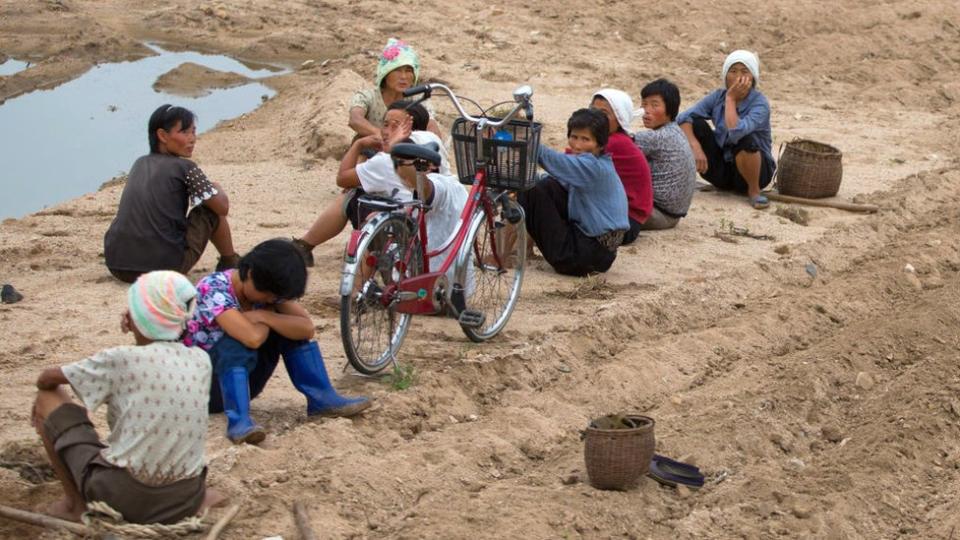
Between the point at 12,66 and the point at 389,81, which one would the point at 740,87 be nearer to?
the point at 389,81

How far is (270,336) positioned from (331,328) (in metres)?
1.55

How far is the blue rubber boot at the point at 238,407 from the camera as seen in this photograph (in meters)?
5.75

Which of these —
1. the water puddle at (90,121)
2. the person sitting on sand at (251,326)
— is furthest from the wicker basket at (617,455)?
the water puddle at (90,121)

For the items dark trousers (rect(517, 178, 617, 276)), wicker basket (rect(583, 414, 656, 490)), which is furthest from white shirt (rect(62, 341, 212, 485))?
dark trousers (rect(517, 178, 617, 276))

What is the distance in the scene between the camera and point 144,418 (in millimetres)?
4840

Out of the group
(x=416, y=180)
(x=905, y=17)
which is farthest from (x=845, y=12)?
(x=416, y=180)

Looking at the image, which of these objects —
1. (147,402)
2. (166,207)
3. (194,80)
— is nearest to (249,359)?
(147,402)

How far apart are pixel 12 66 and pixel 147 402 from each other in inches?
431

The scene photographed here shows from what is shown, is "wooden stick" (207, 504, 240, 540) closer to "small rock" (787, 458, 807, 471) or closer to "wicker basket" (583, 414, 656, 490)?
"wicker basket" (583, 414, 656, 490)

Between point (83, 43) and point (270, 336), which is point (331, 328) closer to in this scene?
point (270, 336)

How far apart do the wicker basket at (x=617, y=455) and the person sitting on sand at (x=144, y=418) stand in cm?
152

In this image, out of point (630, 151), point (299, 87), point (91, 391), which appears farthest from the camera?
point (299, 87)

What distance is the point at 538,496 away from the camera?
5.61 m

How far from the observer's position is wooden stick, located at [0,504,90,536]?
4.91m
